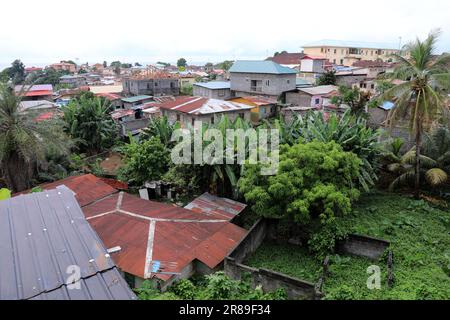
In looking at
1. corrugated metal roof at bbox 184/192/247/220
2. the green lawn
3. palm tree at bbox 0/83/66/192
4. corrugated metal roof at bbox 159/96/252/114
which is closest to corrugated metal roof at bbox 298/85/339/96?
corrugated metal roof at bbox 159/96/252/114

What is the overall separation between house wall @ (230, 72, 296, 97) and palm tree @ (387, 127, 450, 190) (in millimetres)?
17964

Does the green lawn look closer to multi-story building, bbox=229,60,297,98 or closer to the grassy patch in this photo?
the grassy patch

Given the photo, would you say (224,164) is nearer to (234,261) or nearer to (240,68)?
(234,261)

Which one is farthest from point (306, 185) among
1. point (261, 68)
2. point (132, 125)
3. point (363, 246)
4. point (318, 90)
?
point (261, 68)

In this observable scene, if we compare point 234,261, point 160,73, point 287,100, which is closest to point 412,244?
point 234,261

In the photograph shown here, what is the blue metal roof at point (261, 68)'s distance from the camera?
1224 inches

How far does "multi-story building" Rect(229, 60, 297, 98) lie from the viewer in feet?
102

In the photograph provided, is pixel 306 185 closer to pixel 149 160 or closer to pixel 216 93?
pixel 149 160

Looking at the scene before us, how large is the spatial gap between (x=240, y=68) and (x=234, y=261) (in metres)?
27.9

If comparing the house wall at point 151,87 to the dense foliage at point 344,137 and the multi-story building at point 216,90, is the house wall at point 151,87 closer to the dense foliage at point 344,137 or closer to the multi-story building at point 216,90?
the multi-story building at point 216,90

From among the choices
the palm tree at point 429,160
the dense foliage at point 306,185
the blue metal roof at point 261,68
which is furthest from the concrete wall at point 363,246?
the blue metal roof at point 261,68

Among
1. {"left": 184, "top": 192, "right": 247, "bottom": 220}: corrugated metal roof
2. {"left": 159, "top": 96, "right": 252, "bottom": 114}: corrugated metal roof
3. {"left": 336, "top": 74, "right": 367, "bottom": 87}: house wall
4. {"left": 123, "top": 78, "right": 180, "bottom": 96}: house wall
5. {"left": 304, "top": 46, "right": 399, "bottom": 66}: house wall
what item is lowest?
{"left": 184, "top": 192, "right": 247, "bottom": 220}: corrugated metal roof
